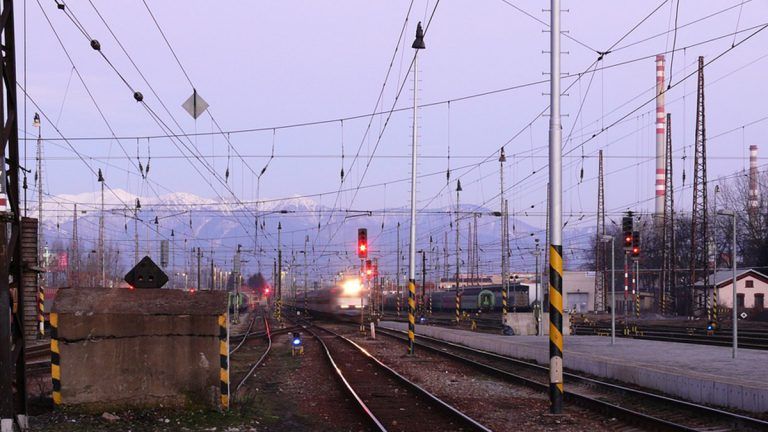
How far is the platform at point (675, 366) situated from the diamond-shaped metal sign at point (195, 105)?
13231 mm

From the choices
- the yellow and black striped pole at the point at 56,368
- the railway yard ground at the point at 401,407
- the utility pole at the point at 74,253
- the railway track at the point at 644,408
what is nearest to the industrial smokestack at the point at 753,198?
the utility pole at the point at 74,253

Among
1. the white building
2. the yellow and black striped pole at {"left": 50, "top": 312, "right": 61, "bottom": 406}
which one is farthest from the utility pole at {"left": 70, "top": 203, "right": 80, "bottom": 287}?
the white building


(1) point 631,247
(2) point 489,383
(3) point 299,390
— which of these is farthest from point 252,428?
(1) point 631,247

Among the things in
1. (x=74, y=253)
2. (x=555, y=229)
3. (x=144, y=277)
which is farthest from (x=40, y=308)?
(x=555, y=229)

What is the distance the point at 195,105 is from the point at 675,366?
1530 centimetres

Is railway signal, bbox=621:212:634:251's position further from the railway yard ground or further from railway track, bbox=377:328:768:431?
railway track, bbox=377:328:768:431

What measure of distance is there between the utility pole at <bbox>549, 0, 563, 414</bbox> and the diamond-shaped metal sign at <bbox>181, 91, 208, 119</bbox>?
1119 centimetres

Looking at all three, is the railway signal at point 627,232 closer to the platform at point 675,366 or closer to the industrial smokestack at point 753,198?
the platform at point 675,366

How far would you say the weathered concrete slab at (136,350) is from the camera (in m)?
14.8

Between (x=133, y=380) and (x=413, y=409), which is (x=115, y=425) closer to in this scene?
(x=133, y=380)

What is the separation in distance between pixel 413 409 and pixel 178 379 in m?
5.06

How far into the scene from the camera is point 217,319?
15406mm

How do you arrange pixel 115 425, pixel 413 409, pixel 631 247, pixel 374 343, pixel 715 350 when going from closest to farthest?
pixel 115 425
pixel 413 409
pixel 715 350
pixel 631 247
pixel 374 343

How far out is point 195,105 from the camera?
23531 mm
